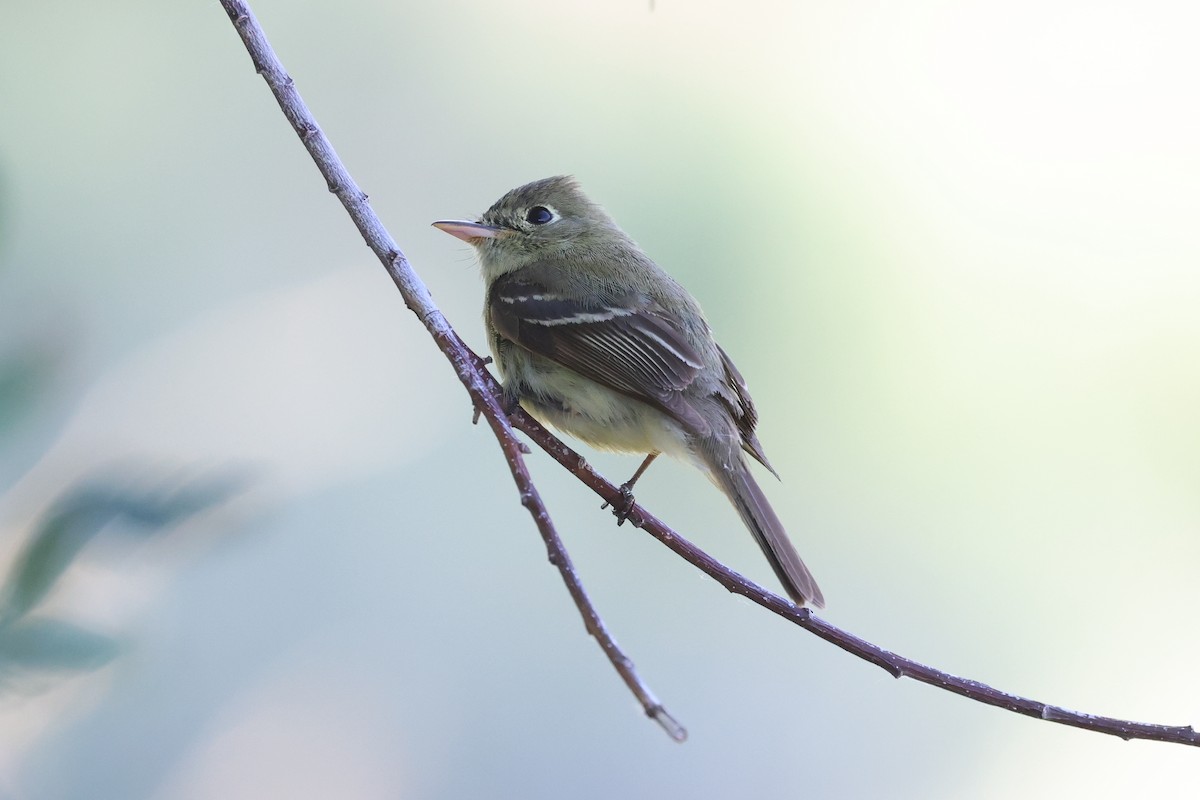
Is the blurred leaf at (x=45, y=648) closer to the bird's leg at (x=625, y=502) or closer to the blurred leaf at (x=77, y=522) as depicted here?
the blurred leaf at (x=77, y=522)

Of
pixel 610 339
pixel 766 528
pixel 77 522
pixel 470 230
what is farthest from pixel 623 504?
pixel 77 522

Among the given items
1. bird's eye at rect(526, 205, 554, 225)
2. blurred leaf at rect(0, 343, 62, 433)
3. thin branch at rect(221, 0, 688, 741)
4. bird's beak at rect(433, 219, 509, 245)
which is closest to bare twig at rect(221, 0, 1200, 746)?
thin branch at rect(221, 0, 688, 741)

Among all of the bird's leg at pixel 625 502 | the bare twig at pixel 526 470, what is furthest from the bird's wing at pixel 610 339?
the bare twig at pixel 526 470

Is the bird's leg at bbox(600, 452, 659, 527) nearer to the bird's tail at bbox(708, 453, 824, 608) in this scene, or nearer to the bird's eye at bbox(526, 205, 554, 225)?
the bird's tail at bbox(708, 453, 824, 608)

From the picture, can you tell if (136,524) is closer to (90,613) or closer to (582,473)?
(90,613)

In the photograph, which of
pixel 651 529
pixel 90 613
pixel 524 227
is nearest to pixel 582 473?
pixel 651 529

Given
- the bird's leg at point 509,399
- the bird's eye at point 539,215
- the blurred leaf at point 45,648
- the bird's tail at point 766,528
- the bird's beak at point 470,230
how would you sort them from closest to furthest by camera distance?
the blurred leaf at point 45,648 → the bird's tail at point 766,528 → the bird's leg at point 509,399 → the bird's beak at point 470,230 → the bird's eye at point 539,215
